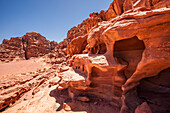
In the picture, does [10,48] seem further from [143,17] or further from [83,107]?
[143,17]

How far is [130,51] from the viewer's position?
4.18m

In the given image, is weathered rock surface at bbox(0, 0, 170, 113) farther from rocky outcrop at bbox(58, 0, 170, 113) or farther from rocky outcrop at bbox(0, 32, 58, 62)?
rocky outcrop at bbox(0, 32, 58, 62)

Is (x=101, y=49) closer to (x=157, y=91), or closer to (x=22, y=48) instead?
(x=157, y=91)

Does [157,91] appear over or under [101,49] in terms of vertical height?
under

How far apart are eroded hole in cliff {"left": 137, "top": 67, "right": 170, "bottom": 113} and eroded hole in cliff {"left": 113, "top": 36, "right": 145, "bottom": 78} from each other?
3.34 ft

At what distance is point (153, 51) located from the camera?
2646mm

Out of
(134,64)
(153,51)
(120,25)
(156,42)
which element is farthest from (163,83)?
(120,25)

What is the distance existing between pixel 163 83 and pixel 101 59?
3423mm

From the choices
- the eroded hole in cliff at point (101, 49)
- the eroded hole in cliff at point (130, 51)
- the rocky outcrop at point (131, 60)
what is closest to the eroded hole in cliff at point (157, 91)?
the rocky outcrop at point (131, 60)

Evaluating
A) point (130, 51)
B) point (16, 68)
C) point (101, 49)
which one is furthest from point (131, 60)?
point (16, 68)

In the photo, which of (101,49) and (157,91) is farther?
(101,49)

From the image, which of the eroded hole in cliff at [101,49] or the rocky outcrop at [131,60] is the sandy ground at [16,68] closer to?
the rocky outcrop at [131,60]

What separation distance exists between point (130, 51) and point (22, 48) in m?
52.5

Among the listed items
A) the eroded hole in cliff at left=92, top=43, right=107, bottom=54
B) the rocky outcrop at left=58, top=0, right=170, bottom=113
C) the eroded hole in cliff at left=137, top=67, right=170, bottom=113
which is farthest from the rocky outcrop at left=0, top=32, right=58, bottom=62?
the eroded hole in cliff at left=137, top=67, right=170, bottom=113
